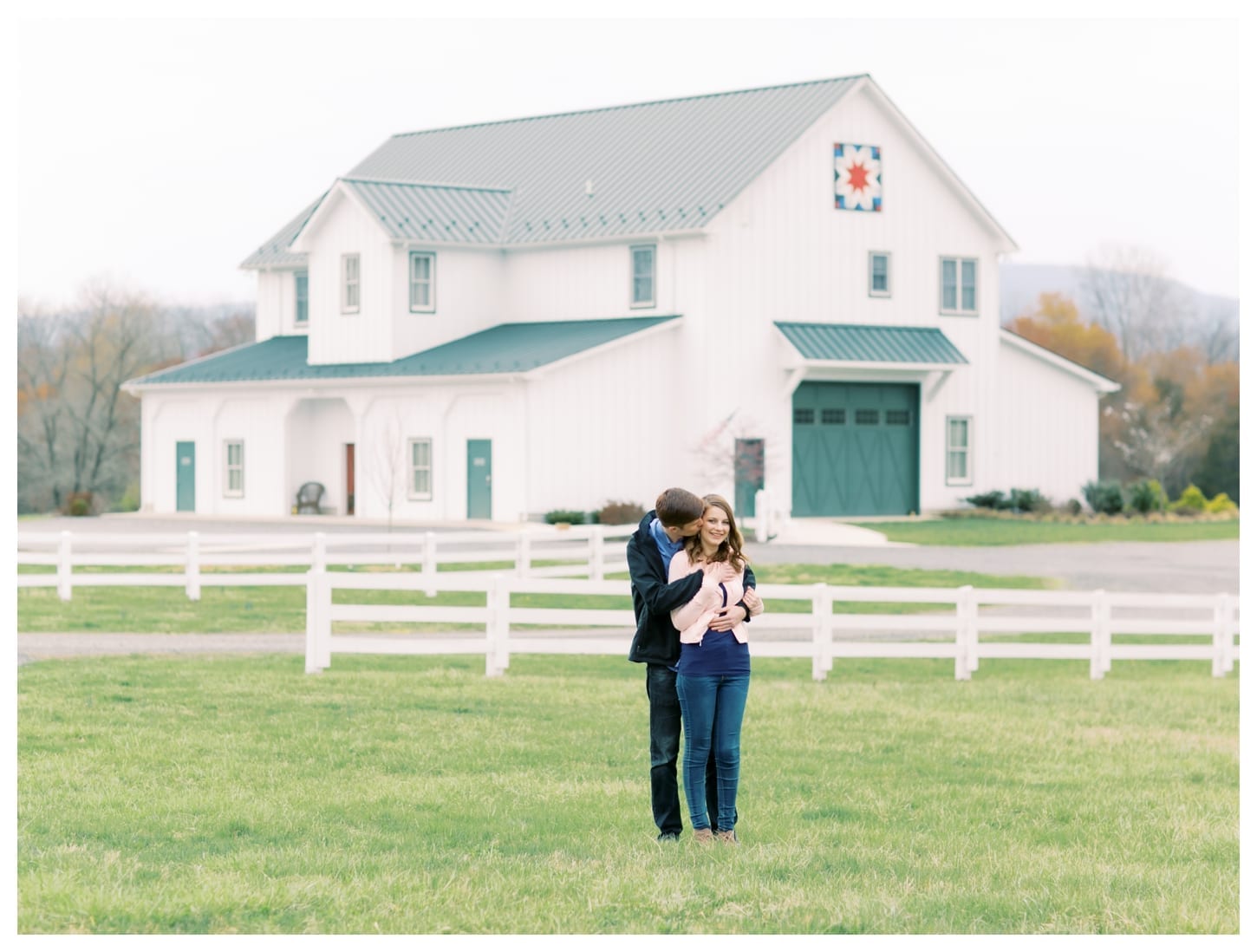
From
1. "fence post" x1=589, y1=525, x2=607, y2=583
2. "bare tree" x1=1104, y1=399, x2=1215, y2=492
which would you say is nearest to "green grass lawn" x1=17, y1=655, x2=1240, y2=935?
"fence post" x1=589, y1=525, x2=607, y2=583

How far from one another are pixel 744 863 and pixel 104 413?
6515 cm

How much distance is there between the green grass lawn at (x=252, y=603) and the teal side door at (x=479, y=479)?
459 inches

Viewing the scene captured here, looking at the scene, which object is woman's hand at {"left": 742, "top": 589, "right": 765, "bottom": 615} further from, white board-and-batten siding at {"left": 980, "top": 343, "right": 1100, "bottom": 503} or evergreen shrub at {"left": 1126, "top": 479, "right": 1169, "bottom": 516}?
evergreen shrub at {"left": 1126, "top": 479, "right": 1169, "bottom": 516}

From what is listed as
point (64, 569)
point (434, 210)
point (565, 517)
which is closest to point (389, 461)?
point (565, 517)

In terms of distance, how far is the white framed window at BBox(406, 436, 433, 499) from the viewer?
43.1 meters

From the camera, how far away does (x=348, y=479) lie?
1811 inches

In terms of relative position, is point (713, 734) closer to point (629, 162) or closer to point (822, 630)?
point (822, 630)

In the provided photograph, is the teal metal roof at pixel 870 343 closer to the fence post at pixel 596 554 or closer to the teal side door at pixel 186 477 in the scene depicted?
the teal side door at pixel 186 477

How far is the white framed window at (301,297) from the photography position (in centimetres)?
5212

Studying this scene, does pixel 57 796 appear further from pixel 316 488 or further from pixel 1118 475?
pixel 1118 475

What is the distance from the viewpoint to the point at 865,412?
1813 inches

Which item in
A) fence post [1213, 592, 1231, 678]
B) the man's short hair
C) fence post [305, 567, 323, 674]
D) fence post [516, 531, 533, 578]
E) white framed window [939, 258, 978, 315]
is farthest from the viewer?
white framed window [939, 258, 978, 315]

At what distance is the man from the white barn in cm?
2956

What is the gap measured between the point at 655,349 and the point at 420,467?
560 cm
